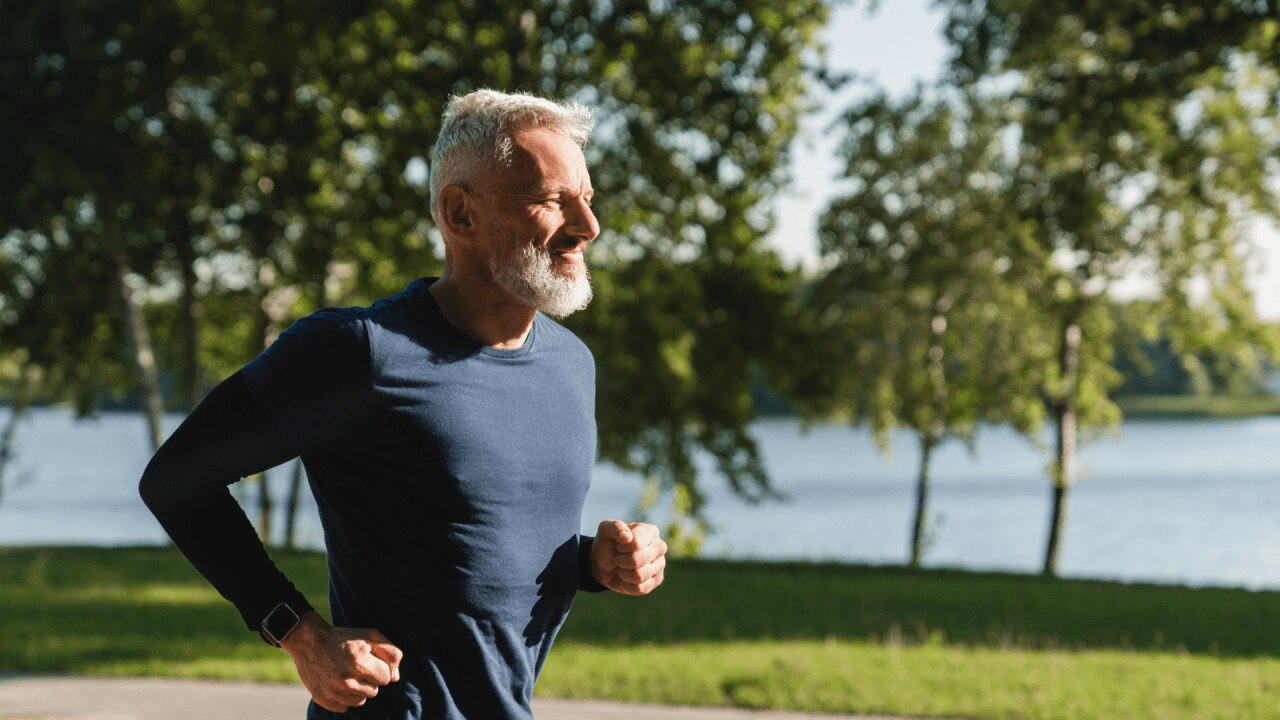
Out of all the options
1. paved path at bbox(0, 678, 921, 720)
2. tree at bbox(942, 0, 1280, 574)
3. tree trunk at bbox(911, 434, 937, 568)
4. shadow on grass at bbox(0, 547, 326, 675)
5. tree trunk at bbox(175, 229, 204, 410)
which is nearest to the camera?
paved path at bbox(0, 678, 921, 720)

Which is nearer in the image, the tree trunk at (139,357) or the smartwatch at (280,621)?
the smartwatch at (280,621)

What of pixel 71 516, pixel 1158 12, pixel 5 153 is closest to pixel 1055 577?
pixel 1158 12

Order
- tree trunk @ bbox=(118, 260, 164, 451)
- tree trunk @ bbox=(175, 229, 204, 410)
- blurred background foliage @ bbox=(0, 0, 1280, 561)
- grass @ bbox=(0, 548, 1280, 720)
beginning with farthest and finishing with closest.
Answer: tree trunk @ bbox=(175, 229, 204, 410) < tree trunk @ bbox=(118, 260, 164, 451) < blurred background foliage @ bbox=(0, 0, 1280, 561) < grass @ bbox=(0, 548, 1280, 720)

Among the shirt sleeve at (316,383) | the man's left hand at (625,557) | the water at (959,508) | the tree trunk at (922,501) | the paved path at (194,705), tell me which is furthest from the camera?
the water at (959,508)

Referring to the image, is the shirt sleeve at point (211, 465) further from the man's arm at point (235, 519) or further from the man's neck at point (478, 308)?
the man's neck at point (478, 308)

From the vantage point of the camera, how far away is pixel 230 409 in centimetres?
186

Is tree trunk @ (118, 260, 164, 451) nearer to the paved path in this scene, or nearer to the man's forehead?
the paved path

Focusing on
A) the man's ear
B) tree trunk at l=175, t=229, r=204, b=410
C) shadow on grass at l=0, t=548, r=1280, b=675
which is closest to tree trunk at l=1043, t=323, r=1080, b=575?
shadow on grass at l=0, t=548, r=1280, b=675

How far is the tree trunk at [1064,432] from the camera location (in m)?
22.0

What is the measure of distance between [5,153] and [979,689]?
38.3ft

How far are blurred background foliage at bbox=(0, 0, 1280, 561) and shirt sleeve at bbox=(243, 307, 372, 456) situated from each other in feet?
30.5

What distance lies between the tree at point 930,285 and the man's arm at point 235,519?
712 inches

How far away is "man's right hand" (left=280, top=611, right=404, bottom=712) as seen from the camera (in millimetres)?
1856

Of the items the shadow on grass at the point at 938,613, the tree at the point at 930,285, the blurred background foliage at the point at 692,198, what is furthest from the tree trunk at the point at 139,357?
the tree at the point at 930,285
